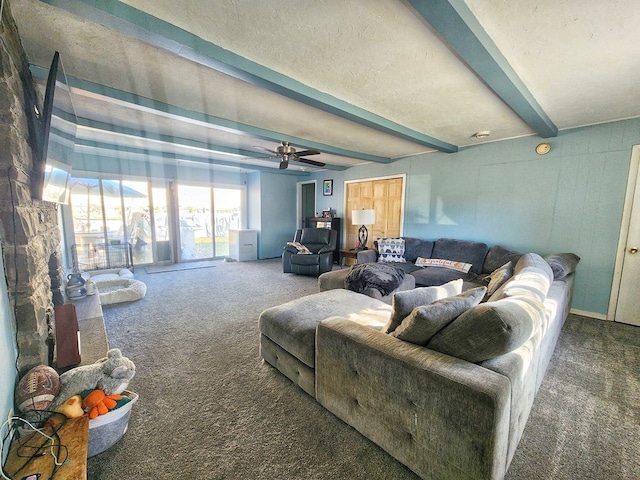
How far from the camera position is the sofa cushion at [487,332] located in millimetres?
1088

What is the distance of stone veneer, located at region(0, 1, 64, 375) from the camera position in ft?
4.32

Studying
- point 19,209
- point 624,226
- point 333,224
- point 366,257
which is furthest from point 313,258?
point 624,226

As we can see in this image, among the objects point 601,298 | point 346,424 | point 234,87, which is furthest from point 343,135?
point 601,298

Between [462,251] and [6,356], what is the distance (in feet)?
15.0

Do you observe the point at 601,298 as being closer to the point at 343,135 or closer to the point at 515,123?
the point at 515,123

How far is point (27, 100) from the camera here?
1641mm

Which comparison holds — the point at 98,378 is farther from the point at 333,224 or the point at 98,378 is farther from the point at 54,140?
the point at 333,224

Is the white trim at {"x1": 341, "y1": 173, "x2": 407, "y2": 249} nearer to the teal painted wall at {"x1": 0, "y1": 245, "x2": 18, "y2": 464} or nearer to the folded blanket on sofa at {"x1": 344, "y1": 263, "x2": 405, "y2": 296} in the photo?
the folded blanket on sofa at {"x1": 344, "y1": 263, "x2": 405, "y2": 296}

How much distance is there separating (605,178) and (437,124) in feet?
6.60

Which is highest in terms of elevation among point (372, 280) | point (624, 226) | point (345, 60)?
point (345, 60)

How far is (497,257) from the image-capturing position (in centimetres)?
358

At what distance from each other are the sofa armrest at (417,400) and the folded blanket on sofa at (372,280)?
1.32m

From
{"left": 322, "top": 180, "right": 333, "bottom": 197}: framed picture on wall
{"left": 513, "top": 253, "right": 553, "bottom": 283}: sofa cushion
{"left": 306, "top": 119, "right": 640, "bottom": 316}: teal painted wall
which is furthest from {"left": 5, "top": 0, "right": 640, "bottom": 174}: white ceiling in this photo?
{"left": 322, "top": 180, "right": 333, "bottom": 197}: framed picture on wall

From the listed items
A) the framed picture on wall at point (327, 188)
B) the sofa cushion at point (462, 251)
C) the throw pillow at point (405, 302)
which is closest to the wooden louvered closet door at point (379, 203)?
the framed picture on wall at point (327, 188)
